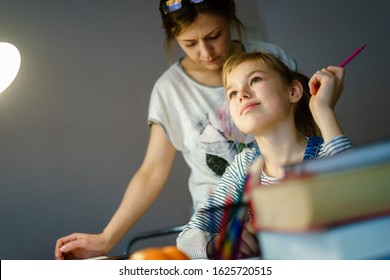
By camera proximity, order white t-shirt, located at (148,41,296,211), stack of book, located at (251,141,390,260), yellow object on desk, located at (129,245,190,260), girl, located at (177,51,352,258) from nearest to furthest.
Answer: stack of book, located at (251,141,390,260) → yellow object on desk, located at (129,245,190,260) → girl, located at (177,51,352,258) → white t-shirt, located at (148,41,296,211)

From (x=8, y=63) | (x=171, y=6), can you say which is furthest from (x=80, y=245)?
(x=171, y=6)

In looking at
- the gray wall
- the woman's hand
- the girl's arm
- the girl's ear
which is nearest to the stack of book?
the girl's arm

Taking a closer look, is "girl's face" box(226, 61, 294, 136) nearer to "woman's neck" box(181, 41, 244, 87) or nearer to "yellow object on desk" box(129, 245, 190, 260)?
"woman's neck" box(181, 41, 244, 87)

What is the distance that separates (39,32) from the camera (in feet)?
4.12

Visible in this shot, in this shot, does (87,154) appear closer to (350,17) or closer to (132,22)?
(132,22)

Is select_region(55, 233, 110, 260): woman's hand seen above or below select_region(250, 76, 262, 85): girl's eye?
below

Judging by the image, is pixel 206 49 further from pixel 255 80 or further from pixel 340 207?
pixel 340 207

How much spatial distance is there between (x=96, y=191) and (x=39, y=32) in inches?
14.9

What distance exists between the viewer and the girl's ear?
1107 millimetres

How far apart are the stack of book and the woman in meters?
0.32

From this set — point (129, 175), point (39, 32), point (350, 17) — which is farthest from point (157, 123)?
point (350, 17)

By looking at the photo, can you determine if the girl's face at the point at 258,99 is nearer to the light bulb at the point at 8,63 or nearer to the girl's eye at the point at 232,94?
the girl's eye at the point at 232,94

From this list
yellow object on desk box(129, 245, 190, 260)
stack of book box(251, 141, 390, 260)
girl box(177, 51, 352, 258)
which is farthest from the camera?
girl box(177, 51, 352, 258)

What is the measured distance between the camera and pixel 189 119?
4.02 feet
